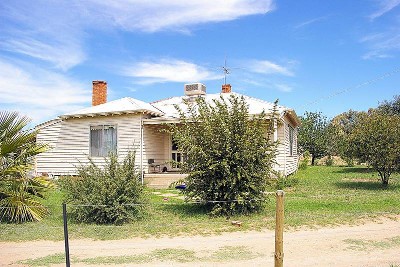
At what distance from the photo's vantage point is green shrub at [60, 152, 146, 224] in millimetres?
9617

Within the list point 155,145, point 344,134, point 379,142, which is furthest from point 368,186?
point 344,134

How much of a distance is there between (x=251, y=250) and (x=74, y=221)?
4.72 metres

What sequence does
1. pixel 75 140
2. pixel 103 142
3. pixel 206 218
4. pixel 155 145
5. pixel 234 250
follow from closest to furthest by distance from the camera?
pixel 234 250 → pixel 206 218 → pixel 103 142 → pixel 155 145 → pixel 75 140

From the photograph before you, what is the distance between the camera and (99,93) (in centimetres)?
2264

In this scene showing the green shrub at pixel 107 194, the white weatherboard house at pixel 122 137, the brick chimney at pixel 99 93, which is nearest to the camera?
the green shrub at pixel 107 194

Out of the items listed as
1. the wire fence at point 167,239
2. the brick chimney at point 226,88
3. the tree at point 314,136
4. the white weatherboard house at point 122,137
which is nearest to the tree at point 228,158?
the wire fence at point 167,239

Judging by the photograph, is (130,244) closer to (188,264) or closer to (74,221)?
(188,264)

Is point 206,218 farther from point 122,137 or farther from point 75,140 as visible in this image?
point 75,140

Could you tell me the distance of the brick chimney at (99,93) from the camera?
74.1 ft

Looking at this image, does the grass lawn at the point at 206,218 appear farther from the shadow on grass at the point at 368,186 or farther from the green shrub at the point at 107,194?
the shadow on grass at the point at 368,186

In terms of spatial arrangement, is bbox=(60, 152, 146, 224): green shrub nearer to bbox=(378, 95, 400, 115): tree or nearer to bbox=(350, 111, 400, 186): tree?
bbox=(350, 111, 400, 186): tree

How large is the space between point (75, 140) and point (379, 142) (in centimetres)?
1371

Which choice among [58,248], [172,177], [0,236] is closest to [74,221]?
[0,236]

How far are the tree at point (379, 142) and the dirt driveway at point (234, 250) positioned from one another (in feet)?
22.0
